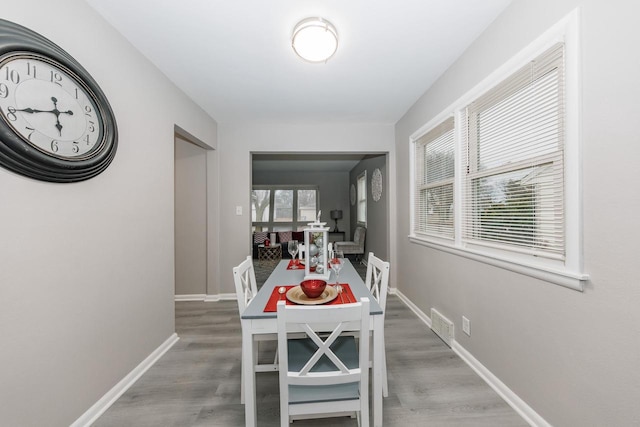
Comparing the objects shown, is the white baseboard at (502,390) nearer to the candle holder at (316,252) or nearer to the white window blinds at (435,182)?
the white window blinds at (435,182)

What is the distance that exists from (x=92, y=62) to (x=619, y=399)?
10.5 ft

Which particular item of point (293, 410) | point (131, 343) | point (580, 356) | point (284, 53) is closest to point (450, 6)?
point (284, 53)

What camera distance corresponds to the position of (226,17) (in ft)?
5.82

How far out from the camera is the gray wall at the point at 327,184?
8.77 meters

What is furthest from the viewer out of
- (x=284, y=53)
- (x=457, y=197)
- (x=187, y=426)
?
(x=457, y=197)

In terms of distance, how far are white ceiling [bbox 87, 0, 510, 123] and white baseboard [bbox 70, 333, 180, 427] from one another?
2437mm

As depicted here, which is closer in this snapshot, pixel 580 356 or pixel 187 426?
pixel 580 356

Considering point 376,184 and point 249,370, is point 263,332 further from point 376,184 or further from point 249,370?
Answer: point 376,184

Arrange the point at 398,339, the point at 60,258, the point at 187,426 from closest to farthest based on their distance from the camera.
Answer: the point at 60,258 → the point at 187,426 → the point at 398,339

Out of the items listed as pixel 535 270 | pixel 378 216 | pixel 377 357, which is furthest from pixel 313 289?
pixel 378 216

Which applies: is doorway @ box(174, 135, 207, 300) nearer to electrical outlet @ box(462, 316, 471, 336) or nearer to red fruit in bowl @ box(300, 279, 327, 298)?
red fruit in bowl @ box(300, 279, 327, 298)

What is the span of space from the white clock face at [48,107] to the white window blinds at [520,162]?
101 inches

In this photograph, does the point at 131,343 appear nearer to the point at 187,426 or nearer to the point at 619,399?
the point at 187,426

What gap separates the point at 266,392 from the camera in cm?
184
